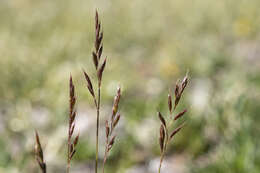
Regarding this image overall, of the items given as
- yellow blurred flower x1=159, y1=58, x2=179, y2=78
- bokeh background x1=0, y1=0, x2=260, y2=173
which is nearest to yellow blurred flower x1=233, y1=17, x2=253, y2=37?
bokeh background x1=0, y1=0, x2=260, y2=173

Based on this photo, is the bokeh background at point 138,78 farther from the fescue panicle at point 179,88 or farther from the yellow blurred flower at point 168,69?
the fescue panicle at point 179,88

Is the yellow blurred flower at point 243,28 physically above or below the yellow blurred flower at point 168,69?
above

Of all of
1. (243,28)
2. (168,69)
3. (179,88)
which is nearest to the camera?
(179,88)

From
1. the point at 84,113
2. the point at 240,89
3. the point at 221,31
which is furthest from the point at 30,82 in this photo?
the point at 221,31

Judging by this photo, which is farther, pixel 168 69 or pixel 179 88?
pixel 168 69

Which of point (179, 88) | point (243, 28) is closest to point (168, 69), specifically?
point (243, 28)

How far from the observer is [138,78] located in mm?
4668

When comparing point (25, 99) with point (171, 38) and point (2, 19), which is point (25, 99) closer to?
point (171, 38)

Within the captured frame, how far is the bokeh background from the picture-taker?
2.70m

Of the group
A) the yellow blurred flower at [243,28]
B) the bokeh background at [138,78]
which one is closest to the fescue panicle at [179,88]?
the bokeh background at [138,78]

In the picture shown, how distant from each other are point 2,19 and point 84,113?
13.5 ft

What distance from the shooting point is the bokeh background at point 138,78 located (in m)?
2.70

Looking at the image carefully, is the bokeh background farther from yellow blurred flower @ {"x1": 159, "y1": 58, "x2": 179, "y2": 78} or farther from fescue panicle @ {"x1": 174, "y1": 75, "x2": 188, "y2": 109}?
fescue panicle @ {"x1": 174, "y1": 75, "x2": 188, "y2": 109}

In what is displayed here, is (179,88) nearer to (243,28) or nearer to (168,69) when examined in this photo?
(168,69)
